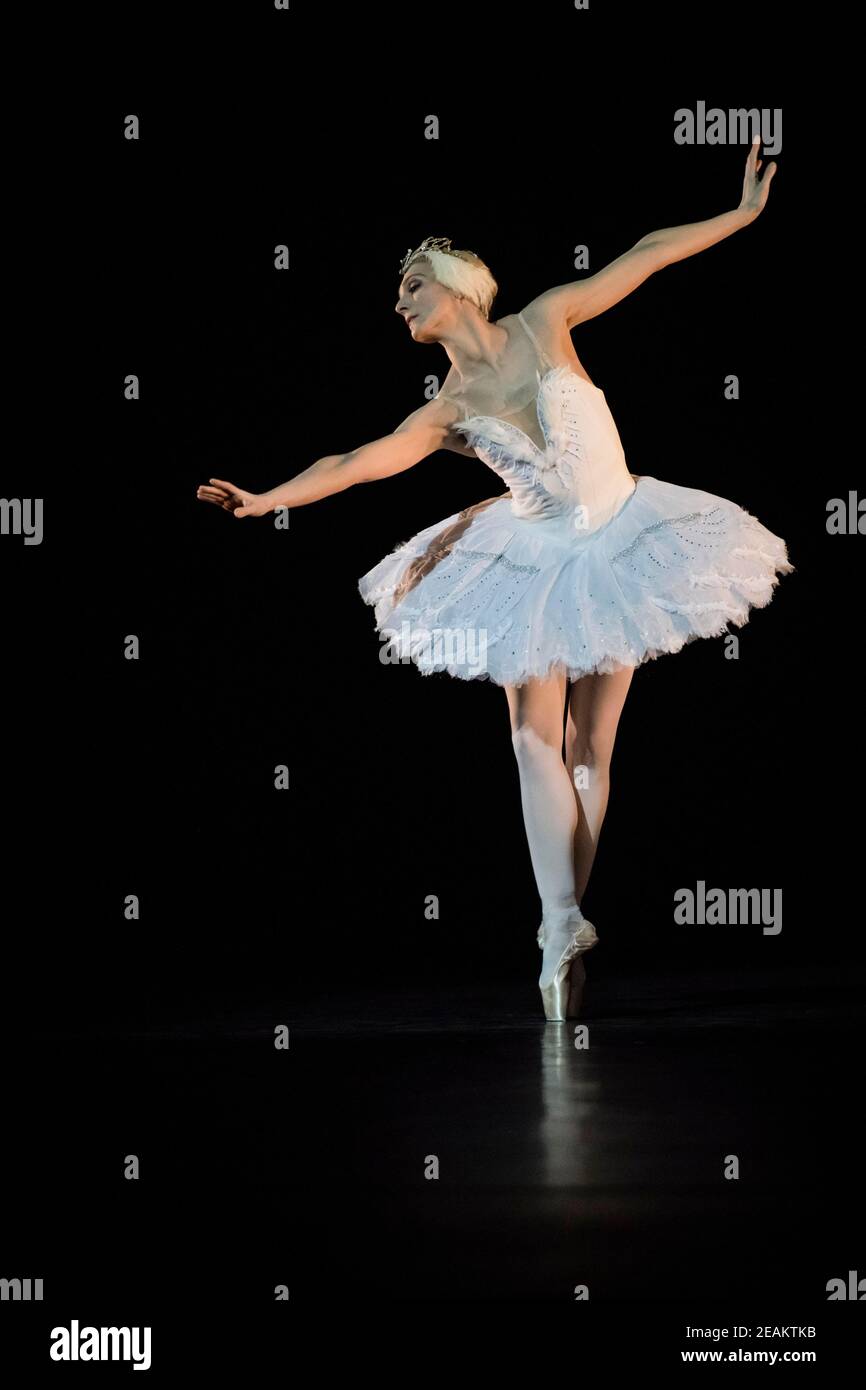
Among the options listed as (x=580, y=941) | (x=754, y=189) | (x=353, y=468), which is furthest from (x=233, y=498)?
(x=754, y=189)

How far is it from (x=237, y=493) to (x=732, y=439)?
170cm

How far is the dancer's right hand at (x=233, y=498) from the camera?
7.73 feet

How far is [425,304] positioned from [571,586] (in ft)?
1.84

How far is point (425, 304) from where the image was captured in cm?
280

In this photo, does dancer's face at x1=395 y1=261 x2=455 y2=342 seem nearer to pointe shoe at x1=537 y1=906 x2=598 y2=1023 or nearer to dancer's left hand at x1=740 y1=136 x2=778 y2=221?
dancer's left hand at x1=740 y1=136 x2=778 y2=221

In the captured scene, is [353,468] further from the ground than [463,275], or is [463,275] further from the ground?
[463,275]

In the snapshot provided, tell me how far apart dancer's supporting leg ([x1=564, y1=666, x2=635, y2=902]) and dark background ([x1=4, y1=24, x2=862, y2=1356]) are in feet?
2.85

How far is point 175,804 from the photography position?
3.83m

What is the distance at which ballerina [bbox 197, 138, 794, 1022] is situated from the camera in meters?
2.54

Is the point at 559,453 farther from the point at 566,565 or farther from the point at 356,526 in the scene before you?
the point at 356,526

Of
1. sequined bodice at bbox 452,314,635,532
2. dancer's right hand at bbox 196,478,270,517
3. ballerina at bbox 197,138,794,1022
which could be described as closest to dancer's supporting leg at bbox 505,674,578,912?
ballerina at bbox 197,138,794,1022

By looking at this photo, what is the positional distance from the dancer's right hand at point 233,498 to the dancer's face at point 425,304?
535 millimetres
